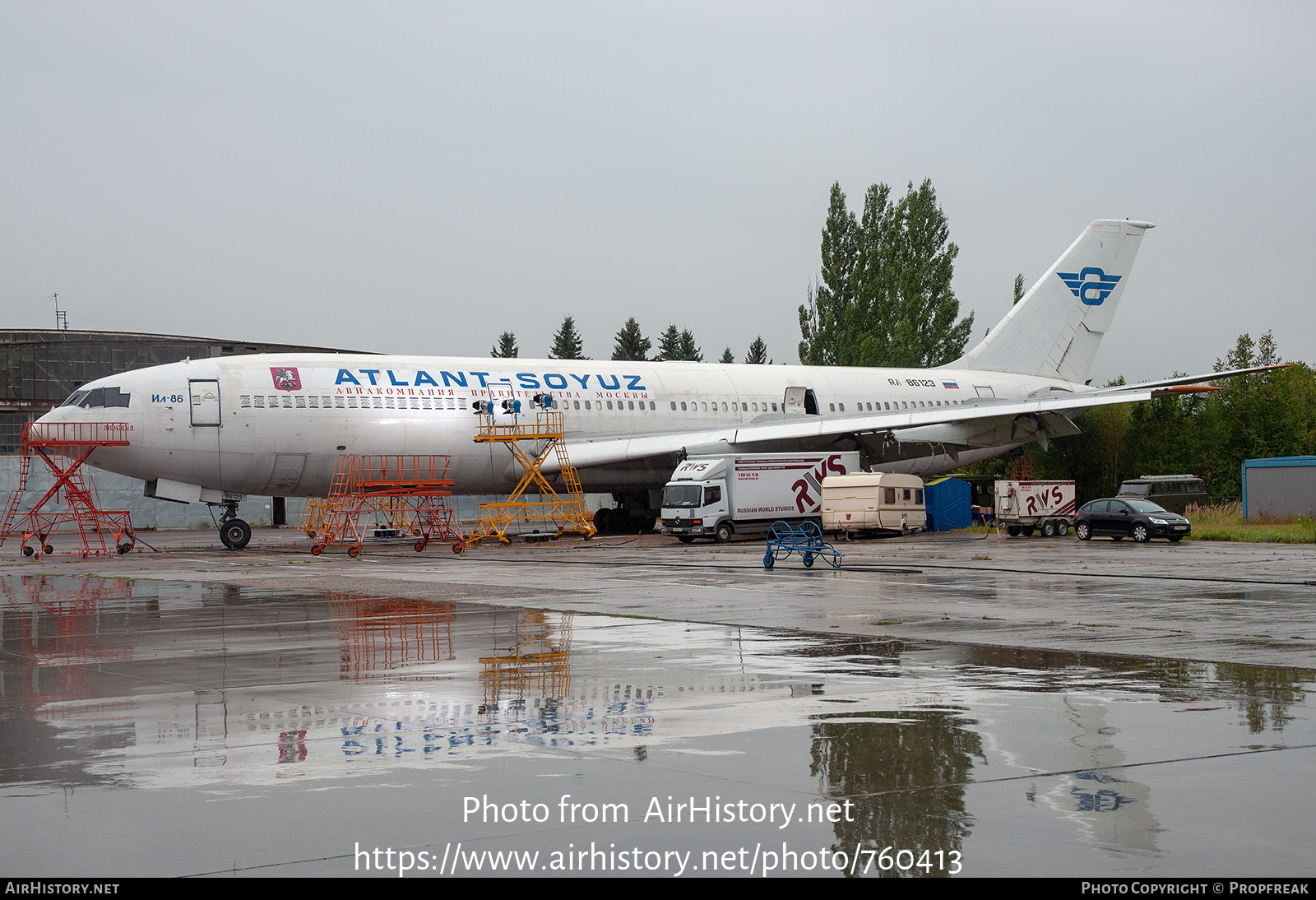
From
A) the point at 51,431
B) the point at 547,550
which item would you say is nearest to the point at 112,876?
the point at 547,550

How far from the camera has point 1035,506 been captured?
3691 cm

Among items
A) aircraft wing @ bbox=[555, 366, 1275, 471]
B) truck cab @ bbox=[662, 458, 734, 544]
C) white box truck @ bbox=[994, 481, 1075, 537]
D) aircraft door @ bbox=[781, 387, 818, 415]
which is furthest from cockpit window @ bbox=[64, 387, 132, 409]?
white box truck @ bbox=[994, 481, 1075, 537]

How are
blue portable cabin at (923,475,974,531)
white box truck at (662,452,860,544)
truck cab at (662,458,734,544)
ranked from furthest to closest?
blue portable cabin at (923,475,974,531)
white box truck at (662,452,860,544)
truck cab at (662,458,734,544)

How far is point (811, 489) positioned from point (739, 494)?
2.86 metres

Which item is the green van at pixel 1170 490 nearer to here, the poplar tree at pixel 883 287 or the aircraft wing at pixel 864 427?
the aircraft wing at pixel 864 427

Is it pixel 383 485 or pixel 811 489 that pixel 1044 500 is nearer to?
pixel 811 489

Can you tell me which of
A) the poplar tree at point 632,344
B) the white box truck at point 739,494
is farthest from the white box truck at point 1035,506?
the poplar tree at point 632,344

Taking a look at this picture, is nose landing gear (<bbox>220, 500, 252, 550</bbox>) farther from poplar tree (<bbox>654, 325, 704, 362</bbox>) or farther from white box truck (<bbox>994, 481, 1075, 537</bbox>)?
poplar tree (<bbox>654, 325, 704, 362</bbox>)

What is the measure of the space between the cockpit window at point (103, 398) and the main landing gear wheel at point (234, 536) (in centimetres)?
418

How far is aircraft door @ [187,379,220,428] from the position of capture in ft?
103

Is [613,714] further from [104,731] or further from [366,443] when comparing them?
[366,443]

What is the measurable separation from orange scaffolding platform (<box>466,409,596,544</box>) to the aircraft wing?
453 millimetres

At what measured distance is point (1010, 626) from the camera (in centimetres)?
1337

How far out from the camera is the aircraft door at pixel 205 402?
31453 millimetres
